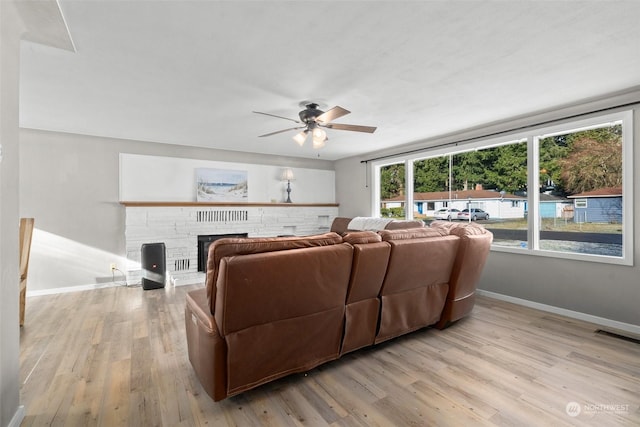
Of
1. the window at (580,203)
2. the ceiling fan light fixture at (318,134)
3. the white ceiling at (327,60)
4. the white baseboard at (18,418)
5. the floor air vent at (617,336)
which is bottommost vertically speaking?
the floor air vent at (617,336)

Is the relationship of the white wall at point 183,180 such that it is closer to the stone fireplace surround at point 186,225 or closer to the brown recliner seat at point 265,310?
the stone fireplace surround at point 186,225

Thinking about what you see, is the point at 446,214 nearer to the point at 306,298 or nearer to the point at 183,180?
the point at 306,298

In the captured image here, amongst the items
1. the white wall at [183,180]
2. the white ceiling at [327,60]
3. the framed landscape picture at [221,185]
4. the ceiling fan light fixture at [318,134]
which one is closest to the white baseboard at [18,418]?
the white ceiling at [327,60]

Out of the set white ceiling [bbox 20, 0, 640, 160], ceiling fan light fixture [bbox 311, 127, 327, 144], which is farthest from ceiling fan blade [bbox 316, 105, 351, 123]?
white ceiling [bbox 20, 0, 640, 160]

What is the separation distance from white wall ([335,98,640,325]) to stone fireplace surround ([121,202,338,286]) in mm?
3545

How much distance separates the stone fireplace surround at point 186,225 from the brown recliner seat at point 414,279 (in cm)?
359

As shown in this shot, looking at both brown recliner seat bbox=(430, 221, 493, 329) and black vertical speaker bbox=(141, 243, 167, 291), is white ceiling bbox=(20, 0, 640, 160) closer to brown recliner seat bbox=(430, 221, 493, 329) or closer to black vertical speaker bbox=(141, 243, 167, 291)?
brown recliner seat bbox=(430, 221, 493, 329)

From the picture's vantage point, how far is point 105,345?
2641 millimetres

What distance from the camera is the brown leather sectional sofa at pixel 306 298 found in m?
1.77

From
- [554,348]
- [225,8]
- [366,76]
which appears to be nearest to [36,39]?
[225,8]

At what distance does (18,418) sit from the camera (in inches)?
64.2

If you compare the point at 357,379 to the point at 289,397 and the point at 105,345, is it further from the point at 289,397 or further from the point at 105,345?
the point at 105,345

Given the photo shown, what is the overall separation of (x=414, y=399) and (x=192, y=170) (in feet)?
15.7

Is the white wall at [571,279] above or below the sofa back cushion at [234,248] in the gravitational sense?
below
